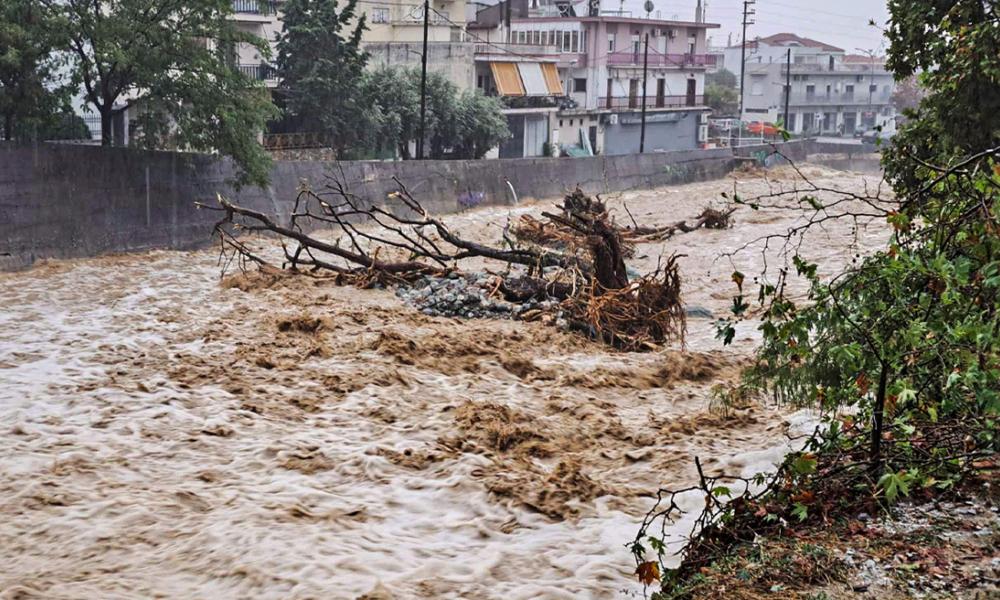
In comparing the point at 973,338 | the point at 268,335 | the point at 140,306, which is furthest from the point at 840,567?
the point at 140,306

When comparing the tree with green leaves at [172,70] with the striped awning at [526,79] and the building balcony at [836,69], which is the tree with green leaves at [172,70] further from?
the building balcony at [836,69]

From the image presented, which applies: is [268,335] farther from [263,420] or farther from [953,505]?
[953,505]

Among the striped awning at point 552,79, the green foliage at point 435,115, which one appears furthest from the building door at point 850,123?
the green foliage at point 435,115

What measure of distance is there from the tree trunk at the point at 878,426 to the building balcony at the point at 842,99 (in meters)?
71.7

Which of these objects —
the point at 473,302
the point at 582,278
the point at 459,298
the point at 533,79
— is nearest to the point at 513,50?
the point at 533,79

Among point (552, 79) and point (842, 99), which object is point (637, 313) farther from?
point (842, 99)

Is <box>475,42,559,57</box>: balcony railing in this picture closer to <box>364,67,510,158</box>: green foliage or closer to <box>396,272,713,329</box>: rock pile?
<box>364,67,510,158</box>: green foliage

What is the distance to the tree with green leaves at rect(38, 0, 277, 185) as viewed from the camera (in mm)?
21844

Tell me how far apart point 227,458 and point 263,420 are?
121 cm

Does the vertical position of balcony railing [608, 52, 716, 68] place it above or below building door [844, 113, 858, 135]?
above

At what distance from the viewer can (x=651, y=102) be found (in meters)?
65.2

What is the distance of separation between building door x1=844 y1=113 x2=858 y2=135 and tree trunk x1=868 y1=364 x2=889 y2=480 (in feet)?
265

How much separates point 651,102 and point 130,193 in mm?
46081

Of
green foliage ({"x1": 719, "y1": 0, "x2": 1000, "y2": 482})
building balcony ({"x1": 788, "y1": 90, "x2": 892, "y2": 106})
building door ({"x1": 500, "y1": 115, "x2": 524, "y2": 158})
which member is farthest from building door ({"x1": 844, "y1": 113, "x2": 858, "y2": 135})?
green foliage ({"x1": 719, "y1": 0, "x2": 1000, "y2": 482})
